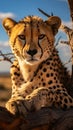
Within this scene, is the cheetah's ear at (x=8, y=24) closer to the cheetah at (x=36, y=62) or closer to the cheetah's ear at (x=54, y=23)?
the cheetah at (x=36, y=62)

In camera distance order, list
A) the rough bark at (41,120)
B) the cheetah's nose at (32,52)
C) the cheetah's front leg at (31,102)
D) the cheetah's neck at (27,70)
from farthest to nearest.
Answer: the cheetah's neck at (27,70), the cheetah's nose at (32,52), the cheetah's front leg at (31,102), the rough bark at (41,120)

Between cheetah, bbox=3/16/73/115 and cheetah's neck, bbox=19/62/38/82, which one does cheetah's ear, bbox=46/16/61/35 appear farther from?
cheetah's neck, bbox=19/62/38/82

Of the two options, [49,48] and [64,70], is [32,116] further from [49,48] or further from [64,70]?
[64,70]

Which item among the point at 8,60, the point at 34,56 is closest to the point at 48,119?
the point at 34,56

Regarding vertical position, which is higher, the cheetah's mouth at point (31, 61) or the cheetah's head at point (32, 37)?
the cheetah's head at point (32, 37)

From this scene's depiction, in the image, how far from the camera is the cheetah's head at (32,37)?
3.94 m

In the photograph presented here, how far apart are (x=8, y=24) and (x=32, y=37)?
0.33m

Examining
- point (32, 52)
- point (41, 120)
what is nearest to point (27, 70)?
point (32, 52)

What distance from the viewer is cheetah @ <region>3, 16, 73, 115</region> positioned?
12.9 ft

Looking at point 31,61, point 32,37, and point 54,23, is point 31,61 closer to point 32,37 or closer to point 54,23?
point 32,37

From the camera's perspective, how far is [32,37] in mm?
3967

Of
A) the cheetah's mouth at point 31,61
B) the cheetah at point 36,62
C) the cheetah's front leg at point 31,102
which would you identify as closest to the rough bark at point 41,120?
the cheetah's front leg at point 31,102

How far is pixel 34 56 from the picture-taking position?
3914mm

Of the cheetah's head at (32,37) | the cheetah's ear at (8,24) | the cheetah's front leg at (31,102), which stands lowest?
the cheetah's front leg at (31,102)
